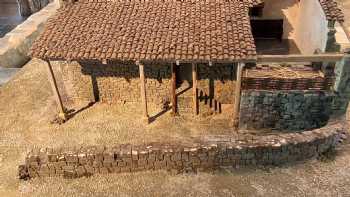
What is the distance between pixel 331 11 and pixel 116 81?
7.86m

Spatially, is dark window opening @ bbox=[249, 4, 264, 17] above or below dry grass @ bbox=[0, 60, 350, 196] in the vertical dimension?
above

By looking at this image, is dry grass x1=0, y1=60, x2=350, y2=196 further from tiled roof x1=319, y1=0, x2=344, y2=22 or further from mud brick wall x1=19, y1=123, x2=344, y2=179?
tiled roof x1=319, y1=0, x2=344, y2=22

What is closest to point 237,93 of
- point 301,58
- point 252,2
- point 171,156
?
point 301,58

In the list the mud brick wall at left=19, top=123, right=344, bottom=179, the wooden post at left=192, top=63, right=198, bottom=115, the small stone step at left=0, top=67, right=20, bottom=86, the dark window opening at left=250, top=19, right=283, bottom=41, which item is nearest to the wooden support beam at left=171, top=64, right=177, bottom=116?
the wooden post at left=192, top=63, right=198, bottom=115

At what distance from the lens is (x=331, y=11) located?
38.7 feet

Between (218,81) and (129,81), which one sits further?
(129,81)

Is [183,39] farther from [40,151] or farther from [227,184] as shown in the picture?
[40,151]

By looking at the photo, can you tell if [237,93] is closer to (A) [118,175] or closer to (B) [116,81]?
(A) [118,175]

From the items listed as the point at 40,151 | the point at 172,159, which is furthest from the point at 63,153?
the point at 172,159

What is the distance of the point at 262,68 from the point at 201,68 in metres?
2.16

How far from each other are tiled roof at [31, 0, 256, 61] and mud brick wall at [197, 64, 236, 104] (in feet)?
5.34

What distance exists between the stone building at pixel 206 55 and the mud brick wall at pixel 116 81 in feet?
0.13

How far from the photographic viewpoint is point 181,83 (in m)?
14.2

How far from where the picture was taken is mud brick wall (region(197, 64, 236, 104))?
13.5 m
